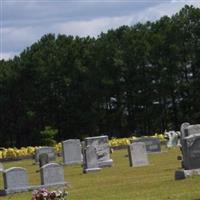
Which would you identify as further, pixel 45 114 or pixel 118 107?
pixel 45 114

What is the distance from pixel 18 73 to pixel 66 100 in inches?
294

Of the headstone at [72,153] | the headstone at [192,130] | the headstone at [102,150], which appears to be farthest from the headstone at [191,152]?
the headstone at [72,153]

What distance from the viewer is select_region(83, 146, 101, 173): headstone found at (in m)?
31.0

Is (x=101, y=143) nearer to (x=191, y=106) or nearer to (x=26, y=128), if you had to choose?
(x=191, y=106)

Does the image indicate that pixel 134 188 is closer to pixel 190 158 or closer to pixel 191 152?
pixel 190 158

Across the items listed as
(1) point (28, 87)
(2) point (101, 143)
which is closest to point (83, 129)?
(1) point (28, 87)

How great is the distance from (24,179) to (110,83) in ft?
169

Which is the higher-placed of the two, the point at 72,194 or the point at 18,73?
the point at 18,73

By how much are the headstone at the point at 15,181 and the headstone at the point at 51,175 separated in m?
0.62

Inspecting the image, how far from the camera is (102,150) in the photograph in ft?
113

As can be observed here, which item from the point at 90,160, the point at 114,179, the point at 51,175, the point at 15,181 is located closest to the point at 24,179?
the point at 15,181

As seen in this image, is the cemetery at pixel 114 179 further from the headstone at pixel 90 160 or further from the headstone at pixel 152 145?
the headstone at pixel 152 145

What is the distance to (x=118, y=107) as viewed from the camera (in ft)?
258

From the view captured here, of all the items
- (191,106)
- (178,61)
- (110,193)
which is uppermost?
(178,61)
